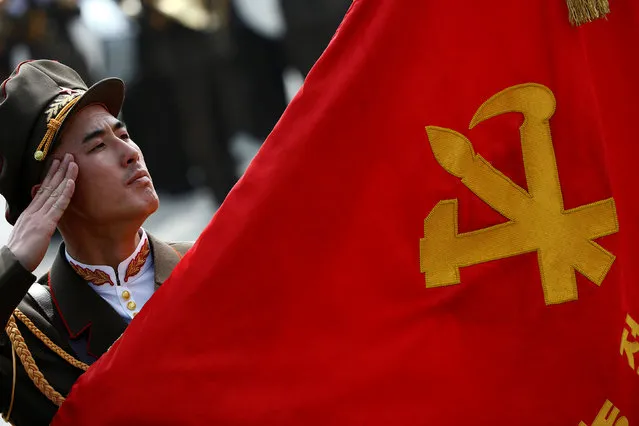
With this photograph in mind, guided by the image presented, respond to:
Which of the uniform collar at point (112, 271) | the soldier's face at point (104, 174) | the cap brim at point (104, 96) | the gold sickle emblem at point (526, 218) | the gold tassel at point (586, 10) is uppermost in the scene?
the gold tassel at point (586, 10)

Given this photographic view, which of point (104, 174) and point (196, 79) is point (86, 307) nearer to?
point (104, 174)

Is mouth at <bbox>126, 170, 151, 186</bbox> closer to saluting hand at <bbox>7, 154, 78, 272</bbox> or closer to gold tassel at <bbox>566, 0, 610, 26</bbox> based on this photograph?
saluting hand at <bbox>7, 154, 78, 272</bbox>

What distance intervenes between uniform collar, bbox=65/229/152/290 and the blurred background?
565 centimetres

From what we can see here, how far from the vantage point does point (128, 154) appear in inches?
116

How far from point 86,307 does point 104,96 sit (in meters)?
0.52

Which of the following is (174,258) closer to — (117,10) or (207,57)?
(207,57)

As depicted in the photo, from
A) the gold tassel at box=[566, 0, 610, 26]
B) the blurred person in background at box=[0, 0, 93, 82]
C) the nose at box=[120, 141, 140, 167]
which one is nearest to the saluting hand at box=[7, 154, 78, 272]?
the nose at box=[120, 141, 140, 167]

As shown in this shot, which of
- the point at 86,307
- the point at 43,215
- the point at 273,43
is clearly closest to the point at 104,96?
the point at 43,215

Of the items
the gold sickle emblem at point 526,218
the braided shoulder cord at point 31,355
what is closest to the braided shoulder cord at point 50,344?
the braided shoulder cord at point 31,355

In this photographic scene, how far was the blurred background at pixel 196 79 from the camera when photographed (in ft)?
29.7

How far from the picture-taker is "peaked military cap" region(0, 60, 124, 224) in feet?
9.58

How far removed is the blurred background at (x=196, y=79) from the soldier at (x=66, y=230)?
5.68m

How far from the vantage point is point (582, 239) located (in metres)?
2.46

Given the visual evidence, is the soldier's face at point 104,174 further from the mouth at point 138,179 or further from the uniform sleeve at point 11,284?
the uniform sleeve at point 11,284
